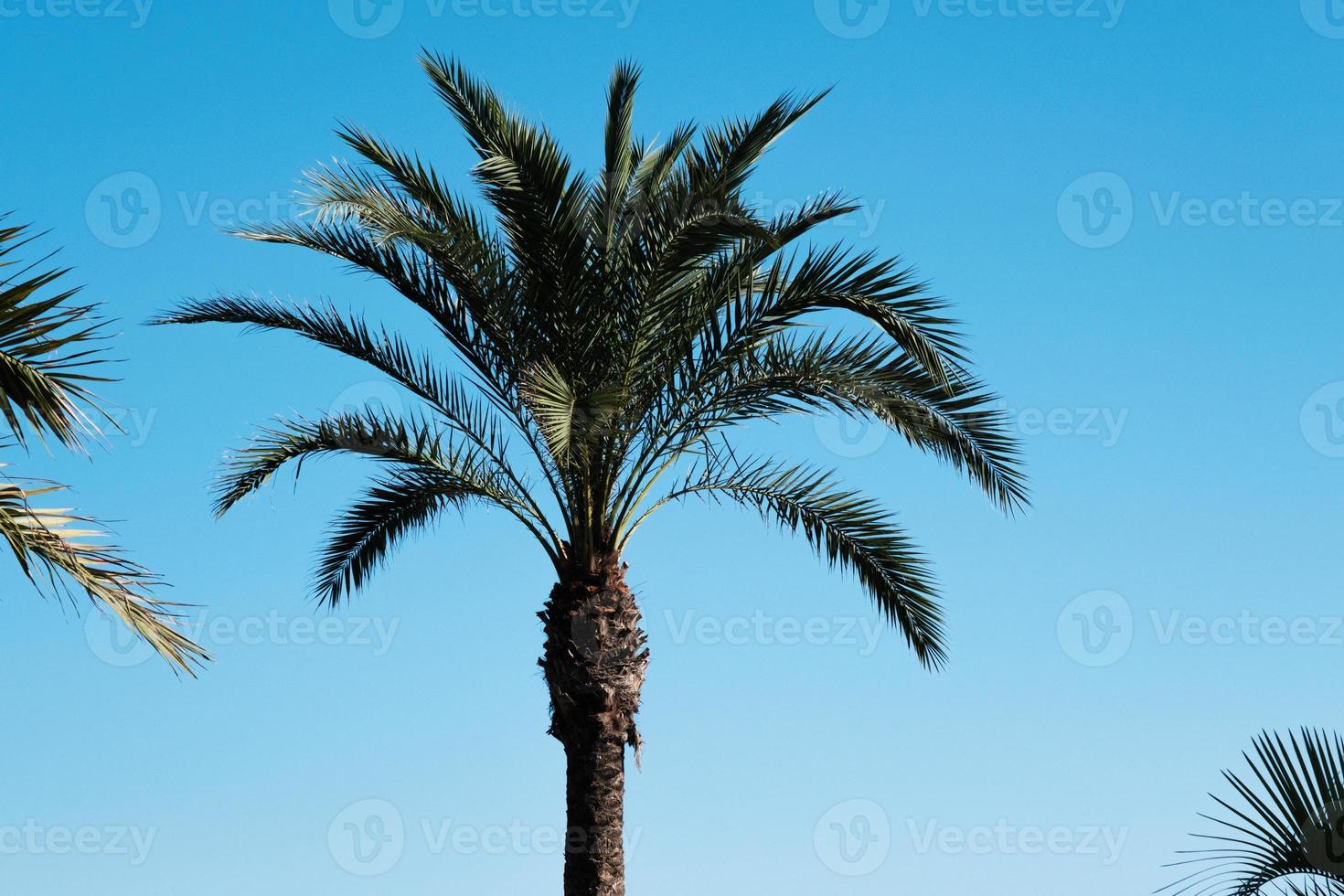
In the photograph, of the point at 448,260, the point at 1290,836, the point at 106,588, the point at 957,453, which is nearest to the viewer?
the point at 106,588

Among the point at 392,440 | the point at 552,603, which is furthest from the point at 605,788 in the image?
the point at 392,440

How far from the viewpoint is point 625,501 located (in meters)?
11.5

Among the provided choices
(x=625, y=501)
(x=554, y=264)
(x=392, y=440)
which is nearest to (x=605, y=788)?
(x=625, y=501)

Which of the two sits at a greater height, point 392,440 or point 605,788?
point 392,440

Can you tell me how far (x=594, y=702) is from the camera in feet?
37.1

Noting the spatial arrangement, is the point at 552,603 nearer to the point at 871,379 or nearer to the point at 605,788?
the point at 605,788

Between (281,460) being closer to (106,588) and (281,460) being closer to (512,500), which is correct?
(512,500)

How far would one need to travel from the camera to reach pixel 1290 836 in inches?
277

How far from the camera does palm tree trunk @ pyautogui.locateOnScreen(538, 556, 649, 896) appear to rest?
11.1 m

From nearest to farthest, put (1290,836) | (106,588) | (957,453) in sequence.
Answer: (106,588)
(1290,836)
(957,453)

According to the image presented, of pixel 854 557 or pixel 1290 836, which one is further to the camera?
pixel 854 557

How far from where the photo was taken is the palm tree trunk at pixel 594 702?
11094 mm

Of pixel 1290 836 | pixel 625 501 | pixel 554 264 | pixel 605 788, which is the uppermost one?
pixel 554 264

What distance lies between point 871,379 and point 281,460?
4944mm
